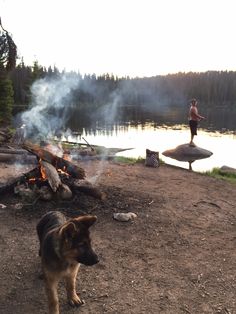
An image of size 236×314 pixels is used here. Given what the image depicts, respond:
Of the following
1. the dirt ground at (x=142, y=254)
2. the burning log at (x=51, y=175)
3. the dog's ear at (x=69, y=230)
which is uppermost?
the dog's ear at (x=69, y=230)

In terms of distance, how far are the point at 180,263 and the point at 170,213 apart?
2805 millimetres

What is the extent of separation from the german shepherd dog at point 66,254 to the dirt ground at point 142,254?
634 mm

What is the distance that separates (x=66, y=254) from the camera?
4789 mm

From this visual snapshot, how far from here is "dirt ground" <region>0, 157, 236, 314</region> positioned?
20.9ft

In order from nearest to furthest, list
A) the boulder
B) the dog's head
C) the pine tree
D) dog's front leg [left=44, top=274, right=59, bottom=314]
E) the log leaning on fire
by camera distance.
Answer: the dog's head, dog's front leg [left=44, top=274, right=59, bottom=314], the log leaning on fire, the boulder, the pine tree

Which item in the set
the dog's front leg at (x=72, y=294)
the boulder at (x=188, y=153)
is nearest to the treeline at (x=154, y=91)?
the boulder at (x=188, y=153)

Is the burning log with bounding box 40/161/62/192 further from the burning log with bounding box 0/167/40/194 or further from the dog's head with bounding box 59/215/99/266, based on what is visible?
the dog's head with bounding box 59/215/99/266

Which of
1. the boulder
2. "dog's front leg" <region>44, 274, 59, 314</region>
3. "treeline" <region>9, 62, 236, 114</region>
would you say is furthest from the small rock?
"treeline" <region>9, 62, 236, 114</region>

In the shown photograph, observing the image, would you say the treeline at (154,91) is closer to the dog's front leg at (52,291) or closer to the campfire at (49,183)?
the campfire at (49,183)

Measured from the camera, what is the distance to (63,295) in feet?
20.9

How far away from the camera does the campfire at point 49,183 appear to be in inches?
397

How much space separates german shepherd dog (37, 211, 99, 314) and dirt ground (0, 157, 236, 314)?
63 centimetres

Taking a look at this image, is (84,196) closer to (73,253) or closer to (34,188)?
(34,188)

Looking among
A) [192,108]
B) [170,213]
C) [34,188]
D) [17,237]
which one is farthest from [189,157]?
[17,237]
